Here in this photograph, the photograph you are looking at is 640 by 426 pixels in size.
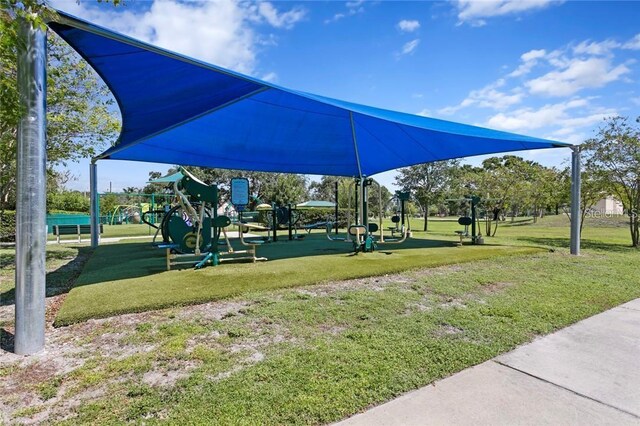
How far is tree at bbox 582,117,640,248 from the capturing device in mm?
9289

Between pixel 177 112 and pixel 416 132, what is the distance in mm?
4791

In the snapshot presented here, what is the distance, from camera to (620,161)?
9438 millimetres

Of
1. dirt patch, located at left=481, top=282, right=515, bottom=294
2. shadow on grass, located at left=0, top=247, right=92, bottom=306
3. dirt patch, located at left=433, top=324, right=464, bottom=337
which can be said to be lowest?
dirt patch, located at left=433, top=324, right=464, bottom=337

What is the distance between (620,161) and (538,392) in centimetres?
1037

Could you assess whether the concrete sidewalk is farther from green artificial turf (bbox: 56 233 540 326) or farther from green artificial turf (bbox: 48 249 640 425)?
green artificial turf (bbox: 56 233 540 326)

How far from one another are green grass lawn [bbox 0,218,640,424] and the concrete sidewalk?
13cm

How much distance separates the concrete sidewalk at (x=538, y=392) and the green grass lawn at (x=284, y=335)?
13 centimetres

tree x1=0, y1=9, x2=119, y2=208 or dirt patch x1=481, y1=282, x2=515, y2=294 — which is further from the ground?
tree x1=0, y1=9, x2=119, y2=208

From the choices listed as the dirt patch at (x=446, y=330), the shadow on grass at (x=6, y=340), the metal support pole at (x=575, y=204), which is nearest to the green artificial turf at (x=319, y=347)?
the dirt patch at (x=446, y=330)

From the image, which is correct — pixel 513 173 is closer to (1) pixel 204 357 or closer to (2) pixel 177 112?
(2) pixel 177 112

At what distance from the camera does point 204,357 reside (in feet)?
7.95

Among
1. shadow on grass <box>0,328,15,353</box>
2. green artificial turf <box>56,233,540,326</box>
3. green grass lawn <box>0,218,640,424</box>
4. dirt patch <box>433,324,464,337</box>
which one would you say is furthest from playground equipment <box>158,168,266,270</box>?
dirt patch <box>433,324,464,337</box>

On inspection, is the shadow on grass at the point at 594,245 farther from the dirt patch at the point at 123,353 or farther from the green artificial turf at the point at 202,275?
the dirt patch at the point at 123,353

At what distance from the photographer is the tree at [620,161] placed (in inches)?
366
